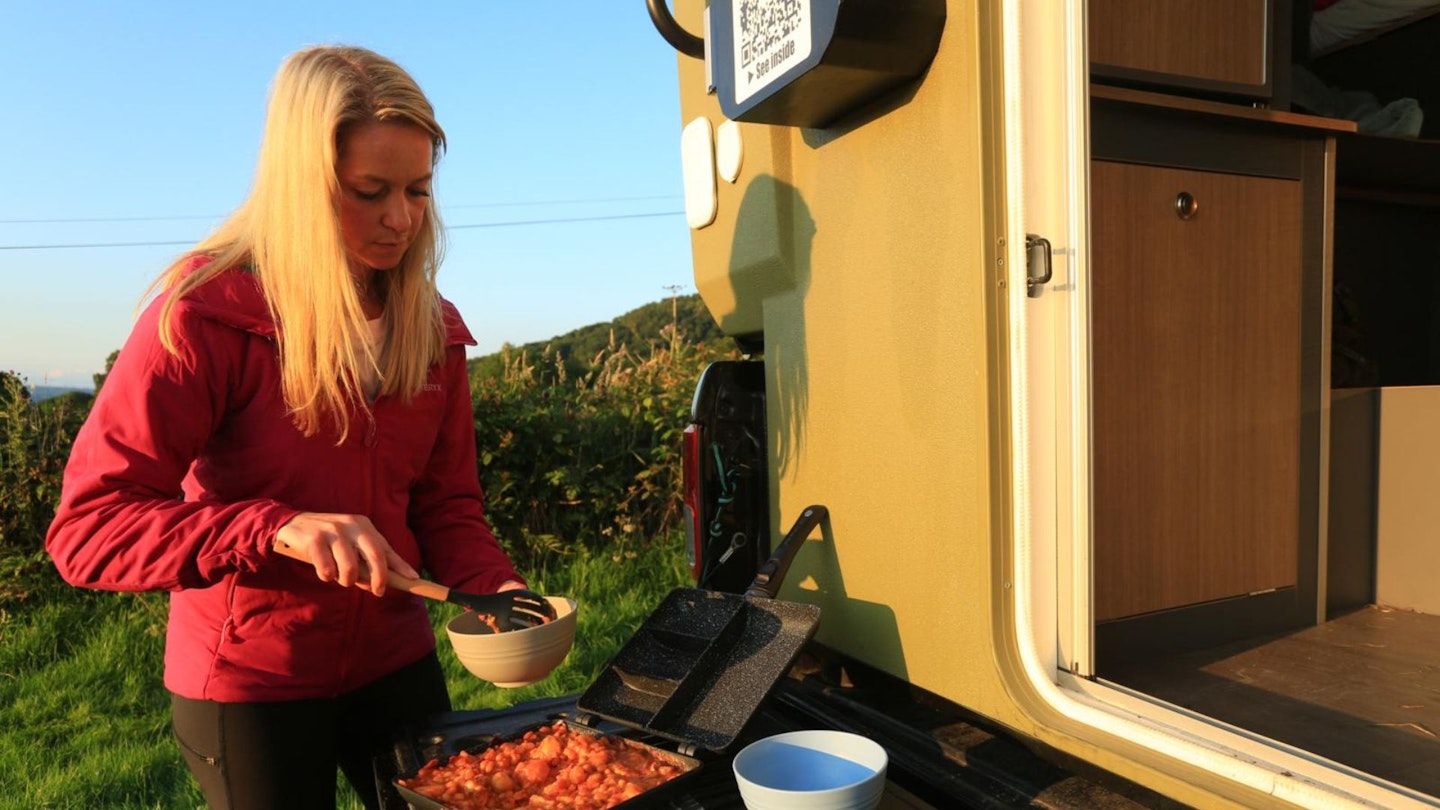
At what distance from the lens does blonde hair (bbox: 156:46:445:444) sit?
5.52 ft

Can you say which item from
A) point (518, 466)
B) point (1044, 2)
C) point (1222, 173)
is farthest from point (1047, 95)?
point (518, 466)

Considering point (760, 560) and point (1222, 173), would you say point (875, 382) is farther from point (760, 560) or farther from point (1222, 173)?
point (1222, 173)

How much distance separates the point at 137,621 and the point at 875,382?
424 centimetres

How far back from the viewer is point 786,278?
6.92 feet

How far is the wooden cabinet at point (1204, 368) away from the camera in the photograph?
2158mm

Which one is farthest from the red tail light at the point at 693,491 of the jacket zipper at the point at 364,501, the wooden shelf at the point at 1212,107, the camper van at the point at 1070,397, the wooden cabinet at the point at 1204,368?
the wooden shelf at the point at 1212,107

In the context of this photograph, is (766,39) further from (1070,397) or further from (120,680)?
(120,680)

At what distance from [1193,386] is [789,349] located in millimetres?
927

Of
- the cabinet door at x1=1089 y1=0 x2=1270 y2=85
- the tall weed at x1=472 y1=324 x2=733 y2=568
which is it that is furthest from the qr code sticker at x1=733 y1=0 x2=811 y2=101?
the tall weed at x1=472 y1=324 x2=733 y2=568

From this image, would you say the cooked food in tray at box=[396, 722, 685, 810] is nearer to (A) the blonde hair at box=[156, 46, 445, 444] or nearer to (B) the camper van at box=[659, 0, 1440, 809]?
(B) the camper van at box=[659, 0, 1440, 809]

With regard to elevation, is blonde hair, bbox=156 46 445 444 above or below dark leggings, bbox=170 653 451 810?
above

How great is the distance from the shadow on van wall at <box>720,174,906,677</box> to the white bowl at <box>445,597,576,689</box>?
1.78 ft

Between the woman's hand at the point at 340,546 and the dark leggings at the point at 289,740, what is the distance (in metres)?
0.38

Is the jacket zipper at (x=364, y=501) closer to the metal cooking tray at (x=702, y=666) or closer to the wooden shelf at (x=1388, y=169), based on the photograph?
the metal cooking tray at (x=702, y=666)
